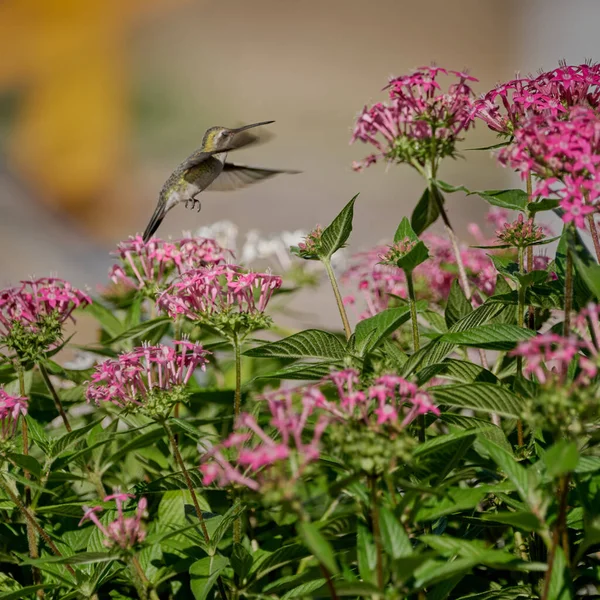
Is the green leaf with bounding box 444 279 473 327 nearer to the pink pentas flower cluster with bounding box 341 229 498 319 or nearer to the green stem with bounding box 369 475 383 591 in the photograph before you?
the pink pentas flower cluster with bounding box 341 229 498 319

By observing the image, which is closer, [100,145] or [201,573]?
[201,573]

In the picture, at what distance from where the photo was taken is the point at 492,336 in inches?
53.6

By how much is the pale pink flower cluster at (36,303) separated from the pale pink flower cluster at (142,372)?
338mm

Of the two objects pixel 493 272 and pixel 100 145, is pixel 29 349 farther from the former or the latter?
pixel 100 145

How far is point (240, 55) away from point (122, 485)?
678cm

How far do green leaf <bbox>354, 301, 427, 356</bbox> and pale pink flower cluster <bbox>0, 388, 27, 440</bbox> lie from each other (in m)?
0.64

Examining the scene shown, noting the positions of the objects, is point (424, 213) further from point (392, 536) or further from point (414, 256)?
point (392, 536)

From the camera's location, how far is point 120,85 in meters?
8.16

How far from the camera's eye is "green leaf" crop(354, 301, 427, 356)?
1.46 m

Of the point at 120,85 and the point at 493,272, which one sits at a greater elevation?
the point at 120,85

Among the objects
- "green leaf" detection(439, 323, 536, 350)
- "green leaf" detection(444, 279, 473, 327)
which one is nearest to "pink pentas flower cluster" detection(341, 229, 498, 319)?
"green leaf" detection(444, 279, 473, 327)

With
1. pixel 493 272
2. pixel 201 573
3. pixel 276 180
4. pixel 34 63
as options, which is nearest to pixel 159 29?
pixel 34 63

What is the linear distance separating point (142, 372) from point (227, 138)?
1250 mm

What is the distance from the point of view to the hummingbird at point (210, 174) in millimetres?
2570
